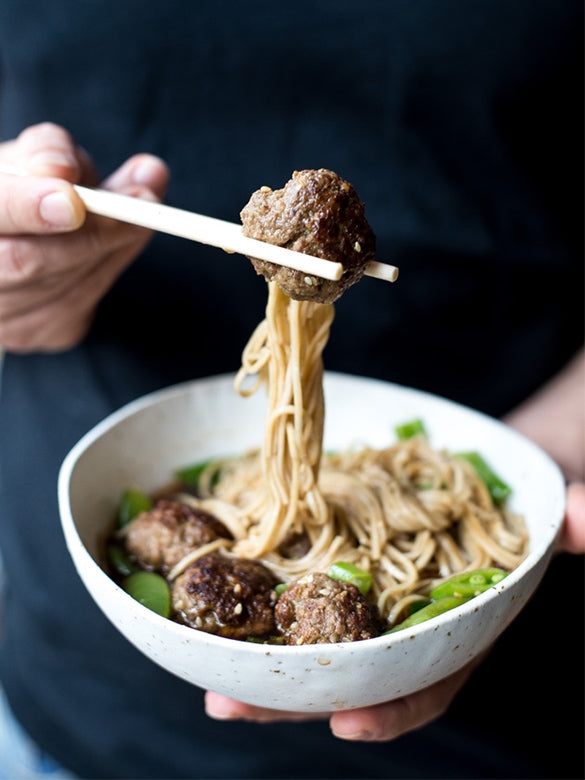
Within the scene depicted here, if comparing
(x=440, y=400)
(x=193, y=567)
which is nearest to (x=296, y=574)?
(x=193, y=567)

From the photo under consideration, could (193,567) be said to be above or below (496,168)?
below

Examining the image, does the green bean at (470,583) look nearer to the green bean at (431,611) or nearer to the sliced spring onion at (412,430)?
the green bean at (431,611)

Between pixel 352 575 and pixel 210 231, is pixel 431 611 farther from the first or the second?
pixel 210 231

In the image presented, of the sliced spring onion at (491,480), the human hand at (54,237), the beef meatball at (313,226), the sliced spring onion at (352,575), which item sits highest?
the beef meatball at (313,226)

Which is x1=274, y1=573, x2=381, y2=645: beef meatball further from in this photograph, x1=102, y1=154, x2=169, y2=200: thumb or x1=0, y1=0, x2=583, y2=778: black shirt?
x1=102, y1=154, x2=169, y2=200: thumb

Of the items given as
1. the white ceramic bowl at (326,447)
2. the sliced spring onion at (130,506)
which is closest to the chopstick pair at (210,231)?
the white ceramic bowl at (326,447)

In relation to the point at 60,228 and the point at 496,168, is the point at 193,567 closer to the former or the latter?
the point at 60,228
